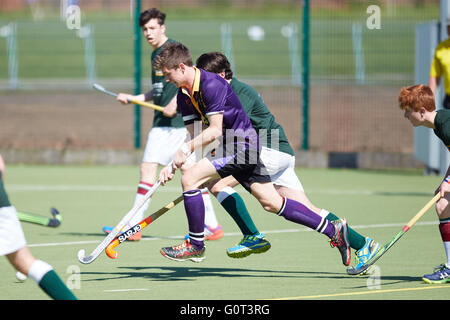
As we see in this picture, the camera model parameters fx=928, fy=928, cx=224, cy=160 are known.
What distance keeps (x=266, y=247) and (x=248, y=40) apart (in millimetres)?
21203

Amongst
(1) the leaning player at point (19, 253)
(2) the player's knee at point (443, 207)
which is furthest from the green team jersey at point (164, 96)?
(1) the leaning player at point (19, 253)

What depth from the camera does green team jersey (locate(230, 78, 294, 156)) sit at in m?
7.04

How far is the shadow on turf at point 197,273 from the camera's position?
6754mm

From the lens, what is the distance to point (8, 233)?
4.93 m

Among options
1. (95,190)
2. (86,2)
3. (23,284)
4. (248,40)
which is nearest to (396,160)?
(95,190)

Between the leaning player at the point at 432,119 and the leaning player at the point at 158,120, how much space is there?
267cm

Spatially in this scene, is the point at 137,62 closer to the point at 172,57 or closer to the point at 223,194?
the point at 223,194

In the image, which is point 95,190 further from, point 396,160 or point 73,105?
point 73,105

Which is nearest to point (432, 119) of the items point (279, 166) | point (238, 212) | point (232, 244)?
point (279, 166)

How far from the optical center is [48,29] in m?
32.4


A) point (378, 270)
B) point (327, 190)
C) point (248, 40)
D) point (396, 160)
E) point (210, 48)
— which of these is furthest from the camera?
Result: point (248, 40)

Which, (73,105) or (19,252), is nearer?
(19,252)

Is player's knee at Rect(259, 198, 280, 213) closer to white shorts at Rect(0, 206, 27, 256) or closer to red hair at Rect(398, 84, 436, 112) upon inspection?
red hair at Rect(398, 84, 436, 112)

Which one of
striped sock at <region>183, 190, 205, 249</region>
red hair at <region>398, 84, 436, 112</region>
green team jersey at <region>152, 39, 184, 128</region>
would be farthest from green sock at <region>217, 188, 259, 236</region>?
green team jersey at <region>152, 39, 184, 128</region>
